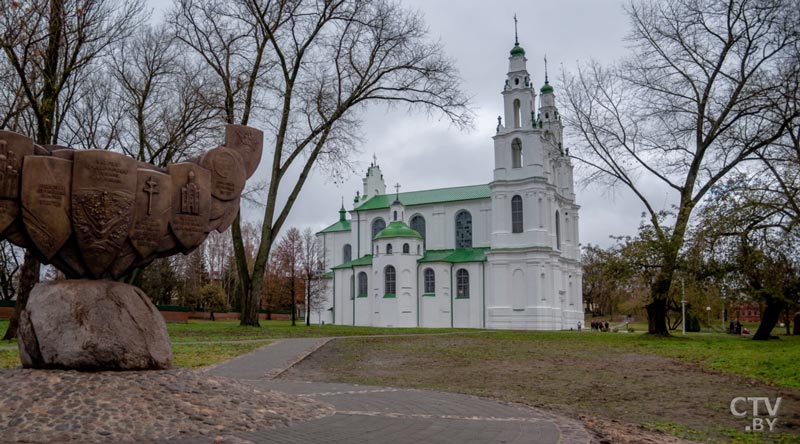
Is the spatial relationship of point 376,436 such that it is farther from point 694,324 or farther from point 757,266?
point 694,324

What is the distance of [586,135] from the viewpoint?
3238cm

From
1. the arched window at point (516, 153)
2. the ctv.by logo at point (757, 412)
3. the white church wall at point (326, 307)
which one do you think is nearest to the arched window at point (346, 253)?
the white church wall at point (326, 307)

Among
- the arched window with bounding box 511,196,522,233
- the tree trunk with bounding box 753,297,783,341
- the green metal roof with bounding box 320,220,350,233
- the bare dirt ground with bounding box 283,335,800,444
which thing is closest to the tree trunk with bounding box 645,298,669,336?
the tree trunk with bounding box 753,297,783,341

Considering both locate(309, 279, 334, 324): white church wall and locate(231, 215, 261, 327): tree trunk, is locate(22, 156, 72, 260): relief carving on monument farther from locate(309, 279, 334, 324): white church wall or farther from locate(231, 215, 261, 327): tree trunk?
locate(309, 279, 334, 324): white church wall

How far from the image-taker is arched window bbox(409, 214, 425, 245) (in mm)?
60469

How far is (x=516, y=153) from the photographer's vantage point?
5397 cm

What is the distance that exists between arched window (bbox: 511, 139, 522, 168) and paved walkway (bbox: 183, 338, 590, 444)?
43144 millimetres

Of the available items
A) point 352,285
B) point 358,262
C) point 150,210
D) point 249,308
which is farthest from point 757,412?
point 352,285

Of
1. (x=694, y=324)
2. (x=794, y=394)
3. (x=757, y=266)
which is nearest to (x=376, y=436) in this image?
(x=794, y=394)

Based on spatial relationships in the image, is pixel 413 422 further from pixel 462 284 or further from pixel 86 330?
pixel 462 284

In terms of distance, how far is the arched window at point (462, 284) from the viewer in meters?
53.8

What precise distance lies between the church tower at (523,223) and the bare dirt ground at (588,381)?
91.5 ft

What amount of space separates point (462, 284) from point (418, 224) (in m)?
9.05

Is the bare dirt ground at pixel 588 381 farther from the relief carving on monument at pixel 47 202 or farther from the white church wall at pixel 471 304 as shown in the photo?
the white church wall at pixel 471 304
